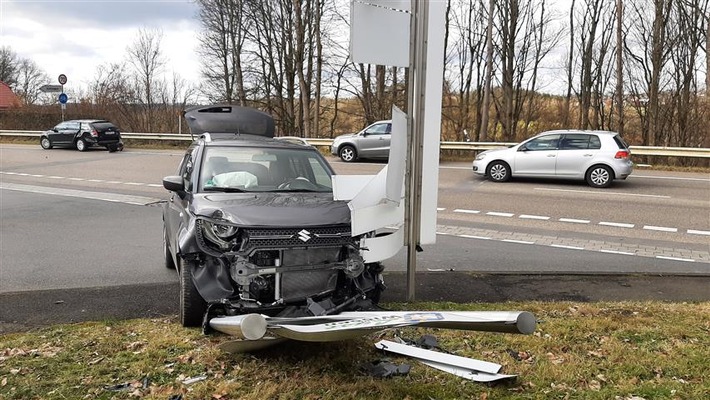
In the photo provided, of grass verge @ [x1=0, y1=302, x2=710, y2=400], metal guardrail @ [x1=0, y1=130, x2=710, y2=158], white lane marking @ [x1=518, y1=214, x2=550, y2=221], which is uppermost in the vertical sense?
metal guardrail @ [x1=0, y1=130, x2=710, y2=158]

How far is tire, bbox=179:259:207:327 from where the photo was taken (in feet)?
15.8

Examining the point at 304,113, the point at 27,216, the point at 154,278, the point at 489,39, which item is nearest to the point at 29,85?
the point at 304,113

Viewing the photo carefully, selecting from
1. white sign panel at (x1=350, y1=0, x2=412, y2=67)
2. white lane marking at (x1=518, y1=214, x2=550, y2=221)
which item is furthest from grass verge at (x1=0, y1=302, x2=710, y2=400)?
white lane marking at (x1=518, y1=214, x2=550, y2=221)

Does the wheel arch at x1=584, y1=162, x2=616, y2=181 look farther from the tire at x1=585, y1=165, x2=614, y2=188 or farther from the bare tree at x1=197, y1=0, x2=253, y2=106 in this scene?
the bare tree at x1=197, y1=0, x2=253, y2=106

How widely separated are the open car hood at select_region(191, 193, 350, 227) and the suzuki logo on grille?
6cm

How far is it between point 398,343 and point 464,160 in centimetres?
1971

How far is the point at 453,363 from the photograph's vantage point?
4066 mm

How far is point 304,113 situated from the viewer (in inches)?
1321

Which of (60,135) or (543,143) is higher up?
(60,135)

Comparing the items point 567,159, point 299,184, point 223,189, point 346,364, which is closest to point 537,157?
point 567,159

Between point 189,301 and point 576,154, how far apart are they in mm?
13574

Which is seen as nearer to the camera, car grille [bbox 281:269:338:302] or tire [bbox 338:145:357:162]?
car grille [bbox 281:269:338:302]

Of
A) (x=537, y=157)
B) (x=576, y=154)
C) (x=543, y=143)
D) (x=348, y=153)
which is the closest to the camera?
(x=576, y=154)

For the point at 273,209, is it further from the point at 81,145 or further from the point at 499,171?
the point at 81,145
